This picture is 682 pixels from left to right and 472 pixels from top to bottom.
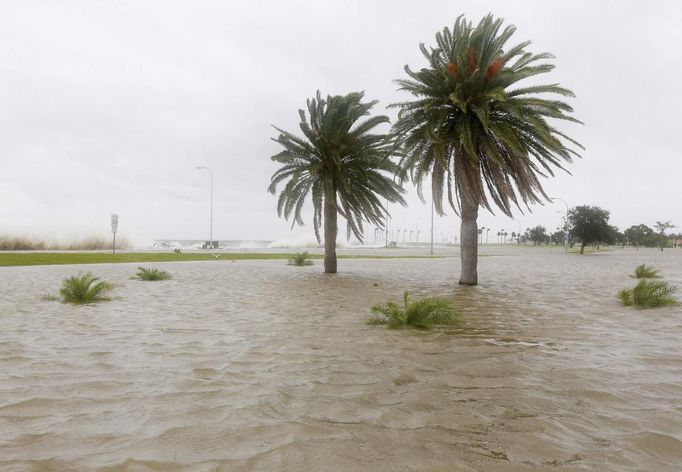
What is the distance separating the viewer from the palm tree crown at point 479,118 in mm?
12750

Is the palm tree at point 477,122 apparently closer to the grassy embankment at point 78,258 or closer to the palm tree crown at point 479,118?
the palm tree crown at point 479,118

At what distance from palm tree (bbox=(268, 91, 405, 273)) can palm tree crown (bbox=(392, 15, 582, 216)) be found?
3.85 meters

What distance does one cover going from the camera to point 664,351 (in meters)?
5.06

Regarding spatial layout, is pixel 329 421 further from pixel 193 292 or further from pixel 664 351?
pixel 193 292

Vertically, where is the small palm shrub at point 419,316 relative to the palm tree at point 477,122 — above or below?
below

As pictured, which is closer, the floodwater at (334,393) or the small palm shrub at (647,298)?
the floodwater at (334,393)

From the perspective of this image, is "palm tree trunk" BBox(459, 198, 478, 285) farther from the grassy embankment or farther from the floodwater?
the grassy embankment

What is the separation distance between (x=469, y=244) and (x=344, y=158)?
7.04 metres

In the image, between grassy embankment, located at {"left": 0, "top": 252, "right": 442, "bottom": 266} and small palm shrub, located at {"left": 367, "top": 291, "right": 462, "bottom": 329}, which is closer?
small palm shrub, located at {"left": 367, "top": 291, "right": 462, "bottom": 329}

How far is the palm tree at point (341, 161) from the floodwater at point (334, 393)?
1133 centimetres

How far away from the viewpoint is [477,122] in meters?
13.3

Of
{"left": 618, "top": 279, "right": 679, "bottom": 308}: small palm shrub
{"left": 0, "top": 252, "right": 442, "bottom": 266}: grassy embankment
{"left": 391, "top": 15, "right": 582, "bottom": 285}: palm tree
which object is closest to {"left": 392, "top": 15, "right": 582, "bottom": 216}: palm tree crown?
{"left": 391, "top": 15, "right": 582, "bottom": 285}: palm tree

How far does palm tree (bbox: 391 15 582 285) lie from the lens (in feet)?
41.9

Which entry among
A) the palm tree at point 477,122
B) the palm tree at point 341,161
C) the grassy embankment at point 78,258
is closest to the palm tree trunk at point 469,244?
the palm tree at point 477,122
